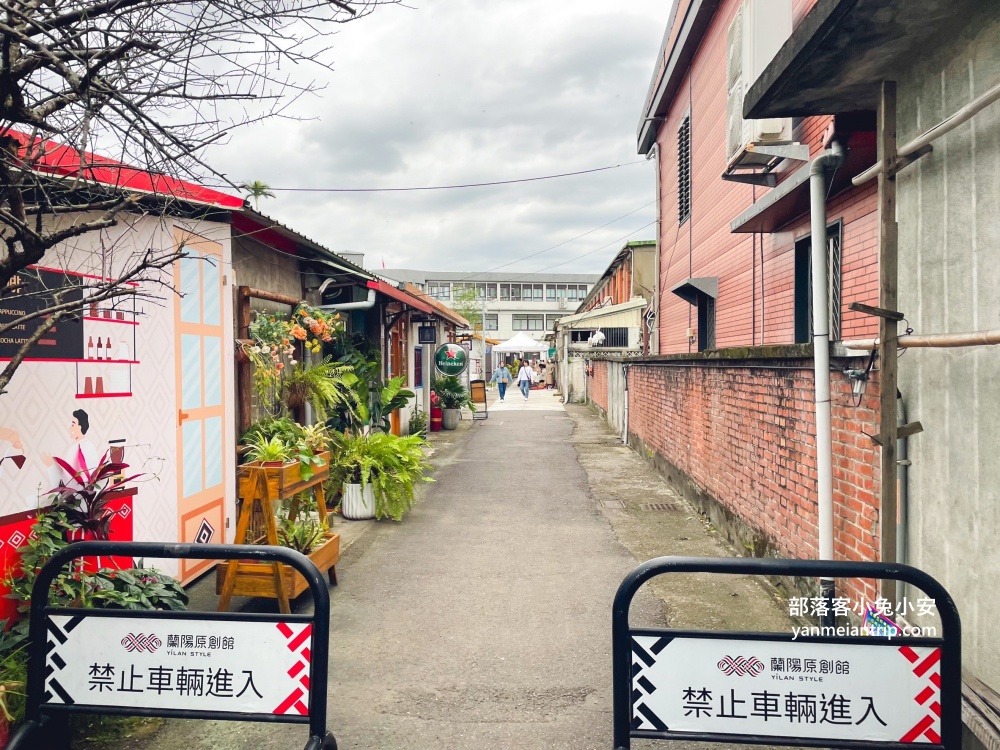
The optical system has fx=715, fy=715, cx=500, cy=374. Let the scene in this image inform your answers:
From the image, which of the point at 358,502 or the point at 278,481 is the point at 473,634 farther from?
the point at 358,502

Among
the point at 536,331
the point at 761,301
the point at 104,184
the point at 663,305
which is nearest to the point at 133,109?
the point at 104,184

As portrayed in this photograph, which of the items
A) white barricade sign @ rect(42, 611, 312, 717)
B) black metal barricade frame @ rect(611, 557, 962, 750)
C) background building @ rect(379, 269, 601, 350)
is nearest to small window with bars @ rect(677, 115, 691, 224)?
black metal barricade frame @ rect(611, 557, 962, 750)

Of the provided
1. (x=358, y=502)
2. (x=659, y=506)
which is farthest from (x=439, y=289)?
(x=358, y=502)

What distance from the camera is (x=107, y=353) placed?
470 cm

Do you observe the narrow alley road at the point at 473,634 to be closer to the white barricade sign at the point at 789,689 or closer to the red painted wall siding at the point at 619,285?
the white barricade sign at the point at 789,689

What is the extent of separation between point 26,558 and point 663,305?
1347cm

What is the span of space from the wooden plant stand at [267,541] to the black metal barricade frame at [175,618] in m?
1.98

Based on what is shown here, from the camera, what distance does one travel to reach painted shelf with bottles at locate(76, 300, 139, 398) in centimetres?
450

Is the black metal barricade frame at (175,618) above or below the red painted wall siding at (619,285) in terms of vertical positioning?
below

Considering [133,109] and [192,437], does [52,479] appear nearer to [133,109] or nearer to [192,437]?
[192,437]

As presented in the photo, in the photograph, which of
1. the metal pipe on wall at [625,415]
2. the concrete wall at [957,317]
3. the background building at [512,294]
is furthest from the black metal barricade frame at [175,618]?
the background building at [512,294]

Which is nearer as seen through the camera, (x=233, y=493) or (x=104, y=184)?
(x=104, y=184)

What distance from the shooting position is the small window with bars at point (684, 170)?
12.9 meters

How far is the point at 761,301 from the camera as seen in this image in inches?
368
